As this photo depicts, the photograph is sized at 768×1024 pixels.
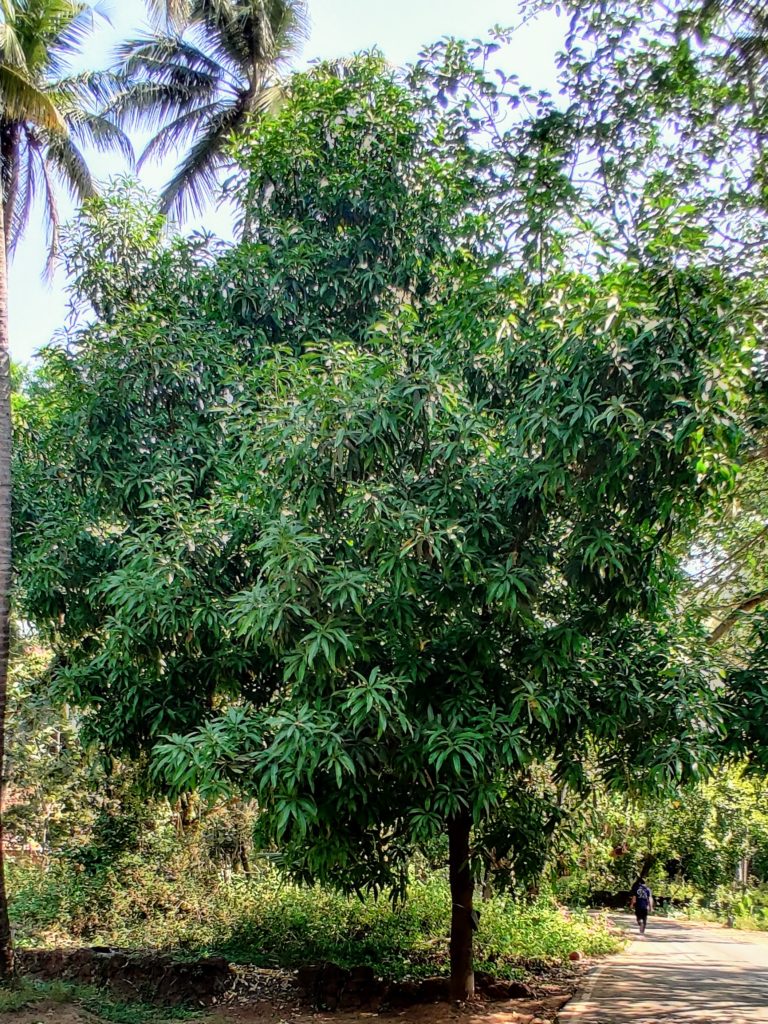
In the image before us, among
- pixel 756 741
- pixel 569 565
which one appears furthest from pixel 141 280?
pixel 756 741

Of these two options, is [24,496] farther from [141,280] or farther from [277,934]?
[277,934]

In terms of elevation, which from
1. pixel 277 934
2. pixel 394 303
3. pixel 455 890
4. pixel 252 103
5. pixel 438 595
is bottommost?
pixel 277 934

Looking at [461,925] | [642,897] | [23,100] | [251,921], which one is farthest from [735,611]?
[642,897]

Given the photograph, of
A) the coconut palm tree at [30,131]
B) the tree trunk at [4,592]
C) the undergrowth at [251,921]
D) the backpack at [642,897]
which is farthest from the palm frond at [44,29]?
the backpack at [642,897]

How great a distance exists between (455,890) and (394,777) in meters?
2.80

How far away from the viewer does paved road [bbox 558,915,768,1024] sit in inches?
361

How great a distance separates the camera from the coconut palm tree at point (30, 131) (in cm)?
923

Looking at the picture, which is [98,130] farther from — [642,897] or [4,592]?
[642,897]

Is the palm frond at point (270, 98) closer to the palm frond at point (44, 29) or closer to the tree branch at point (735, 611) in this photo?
the palm frond at point (44, 29)

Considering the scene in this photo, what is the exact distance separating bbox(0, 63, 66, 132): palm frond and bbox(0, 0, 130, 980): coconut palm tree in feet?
0.04

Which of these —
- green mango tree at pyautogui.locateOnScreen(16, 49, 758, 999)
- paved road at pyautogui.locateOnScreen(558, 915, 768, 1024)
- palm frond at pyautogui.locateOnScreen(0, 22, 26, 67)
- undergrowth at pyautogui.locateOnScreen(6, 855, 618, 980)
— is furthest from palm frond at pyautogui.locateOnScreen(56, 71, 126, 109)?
paved road at pyautogui.locateOnScreen(558, 915, 768, 1024)

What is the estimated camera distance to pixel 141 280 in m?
10.1

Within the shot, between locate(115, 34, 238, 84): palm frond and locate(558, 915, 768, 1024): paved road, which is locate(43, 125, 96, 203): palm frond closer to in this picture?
locate(115, 34, 238, 84): palm frond

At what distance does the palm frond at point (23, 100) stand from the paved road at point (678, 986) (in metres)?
13.5
